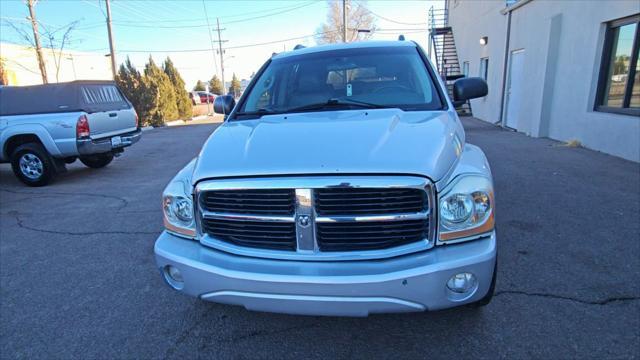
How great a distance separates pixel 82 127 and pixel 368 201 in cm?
678

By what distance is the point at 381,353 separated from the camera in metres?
2.39

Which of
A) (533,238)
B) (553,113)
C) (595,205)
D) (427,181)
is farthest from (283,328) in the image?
(553,113)

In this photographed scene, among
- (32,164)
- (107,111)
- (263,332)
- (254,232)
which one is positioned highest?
(107,111)

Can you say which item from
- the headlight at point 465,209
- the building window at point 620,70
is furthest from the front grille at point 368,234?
the building window at point 620,70

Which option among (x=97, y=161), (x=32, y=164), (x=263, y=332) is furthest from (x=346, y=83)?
(x=97, y=161)

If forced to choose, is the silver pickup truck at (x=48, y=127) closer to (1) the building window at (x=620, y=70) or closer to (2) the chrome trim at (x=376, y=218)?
Result: (2) the chrome trim at (x=376, y=218)

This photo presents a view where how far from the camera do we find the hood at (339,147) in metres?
2.03

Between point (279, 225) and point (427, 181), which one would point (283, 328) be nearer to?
point (279, 225)

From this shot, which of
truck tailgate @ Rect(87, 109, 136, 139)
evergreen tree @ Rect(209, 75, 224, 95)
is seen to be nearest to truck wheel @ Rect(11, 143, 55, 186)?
truck tailgate @ Rect(87, 109, 136, 139)

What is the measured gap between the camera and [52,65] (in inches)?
1328

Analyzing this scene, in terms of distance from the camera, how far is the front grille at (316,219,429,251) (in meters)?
2.04

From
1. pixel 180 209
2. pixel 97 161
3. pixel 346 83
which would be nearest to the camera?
pixel 180 209

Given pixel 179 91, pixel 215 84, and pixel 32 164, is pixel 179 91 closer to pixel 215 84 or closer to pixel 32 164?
pixel 32 164

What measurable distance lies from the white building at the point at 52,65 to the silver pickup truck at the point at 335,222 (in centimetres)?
2430
